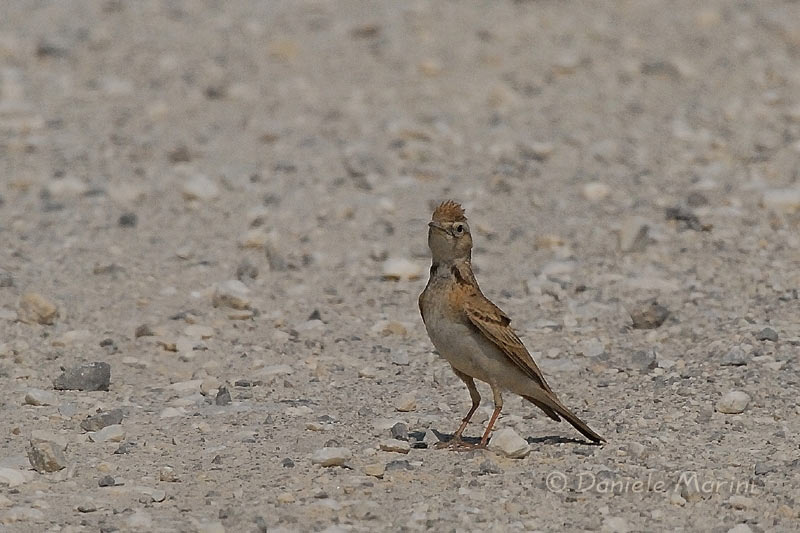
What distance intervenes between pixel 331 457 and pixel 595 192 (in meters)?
6.00

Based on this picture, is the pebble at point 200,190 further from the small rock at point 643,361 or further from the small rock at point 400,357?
the small rock at point 643,361

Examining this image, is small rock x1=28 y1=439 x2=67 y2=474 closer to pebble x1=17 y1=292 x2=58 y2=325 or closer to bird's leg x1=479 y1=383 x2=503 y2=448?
bird's leg x1=479 y1=383 x2=503 y2=448

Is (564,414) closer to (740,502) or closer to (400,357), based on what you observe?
(740,502)

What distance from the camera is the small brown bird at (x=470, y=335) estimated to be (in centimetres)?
691

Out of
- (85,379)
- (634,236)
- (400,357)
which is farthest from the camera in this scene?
(634,236)

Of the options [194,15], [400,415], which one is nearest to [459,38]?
[194,15]

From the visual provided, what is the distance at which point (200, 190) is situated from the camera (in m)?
11.9

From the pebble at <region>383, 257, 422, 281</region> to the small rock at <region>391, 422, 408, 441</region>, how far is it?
10.7 ft

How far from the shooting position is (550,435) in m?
7.25

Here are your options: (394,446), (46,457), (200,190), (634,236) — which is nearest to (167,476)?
(46,457)

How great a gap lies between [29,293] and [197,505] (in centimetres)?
356

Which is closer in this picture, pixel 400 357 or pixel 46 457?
pixel 46 457

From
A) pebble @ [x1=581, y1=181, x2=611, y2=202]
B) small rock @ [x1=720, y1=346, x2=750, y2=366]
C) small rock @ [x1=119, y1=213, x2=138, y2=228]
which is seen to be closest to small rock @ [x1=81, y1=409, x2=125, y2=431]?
small rock @ [x1=720, y1=346, x2=750, y2=366]

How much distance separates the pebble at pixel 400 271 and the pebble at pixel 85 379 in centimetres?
290
